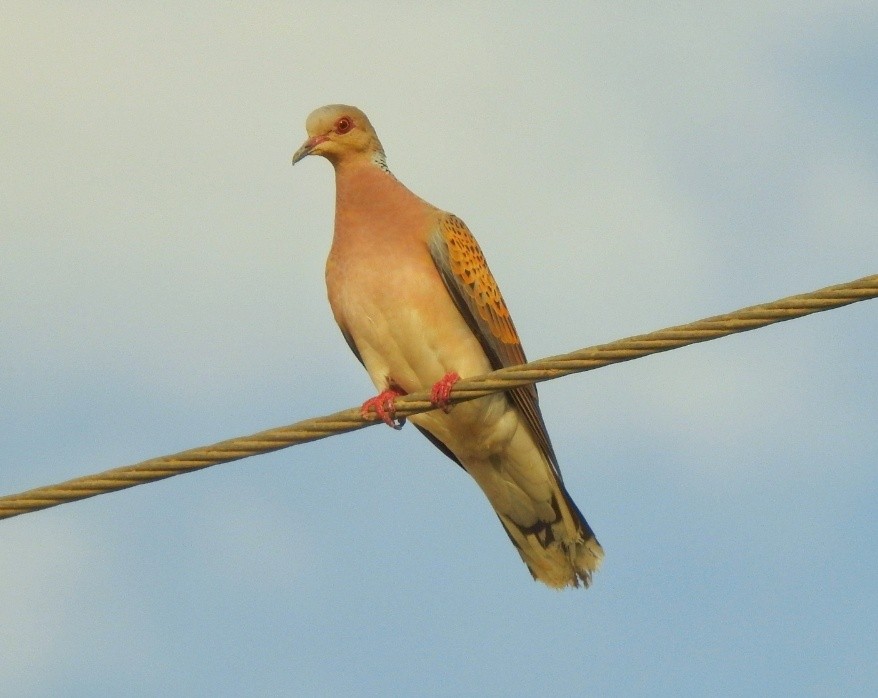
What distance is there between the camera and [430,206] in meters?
7.79

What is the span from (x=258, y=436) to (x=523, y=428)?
2.56 meters

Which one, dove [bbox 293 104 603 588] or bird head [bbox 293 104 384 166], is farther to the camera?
bird head [bbox 293 104 384 166]

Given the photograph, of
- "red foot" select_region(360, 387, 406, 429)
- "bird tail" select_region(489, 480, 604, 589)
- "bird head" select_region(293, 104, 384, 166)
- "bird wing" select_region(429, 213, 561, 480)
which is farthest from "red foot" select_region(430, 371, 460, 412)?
"bird head" select_region(293, 104, 384, 166)

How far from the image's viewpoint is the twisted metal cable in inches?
190

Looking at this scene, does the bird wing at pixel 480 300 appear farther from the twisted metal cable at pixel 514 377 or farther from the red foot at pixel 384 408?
the twisted metal cable at pixel 514 377

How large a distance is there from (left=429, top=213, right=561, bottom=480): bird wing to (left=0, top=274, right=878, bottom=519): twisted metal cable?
1.96m

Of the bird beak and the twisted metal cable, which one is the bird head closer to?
the bird beak

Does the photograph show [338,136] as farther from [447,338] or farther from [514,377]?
[514,377]

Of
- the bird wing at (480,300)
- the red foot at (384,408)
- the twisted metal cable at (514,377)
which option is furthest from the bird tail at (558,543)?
the twisted metal cable at (514,377)

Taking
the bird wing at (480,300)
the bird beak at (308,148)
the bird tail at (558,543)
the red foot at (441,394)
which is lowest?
the bird tail at (558,543)

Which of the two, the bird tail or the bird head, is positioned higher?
the bird head

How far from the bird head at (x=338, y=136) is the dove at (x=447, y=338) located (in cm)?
1

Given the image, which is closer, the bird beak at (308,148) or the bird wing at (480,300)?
the bird wing at (480,300)

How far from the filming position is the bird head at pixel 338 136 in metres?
8.12
